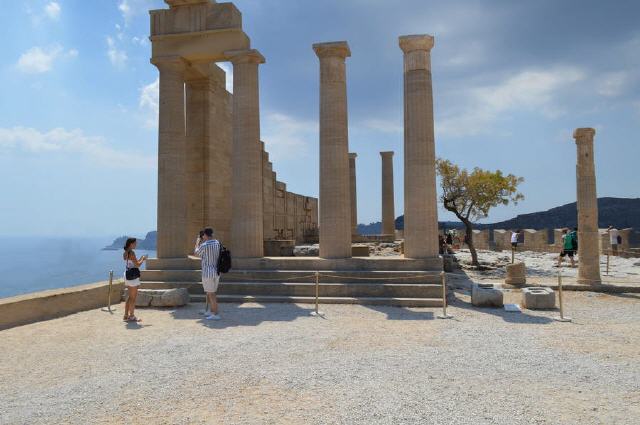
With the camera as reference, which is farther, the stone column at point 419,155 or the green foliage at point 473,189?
Answer: the green foliage at point 473,189

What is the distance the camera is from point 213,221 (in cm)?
1956

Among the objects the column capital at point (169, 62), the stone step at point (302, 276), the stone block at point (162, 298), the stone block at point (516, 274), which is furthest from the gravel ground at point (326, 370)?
the column capital at point (169, 62)

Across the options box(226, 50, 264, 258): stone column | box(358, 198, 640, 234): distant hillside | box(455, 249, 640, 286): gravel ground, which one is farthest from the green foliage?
box(358, 198, 640, 234): distant hillside

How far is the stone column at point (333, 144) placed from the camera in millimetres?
15484

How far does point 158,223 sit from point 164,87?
4.92 metres

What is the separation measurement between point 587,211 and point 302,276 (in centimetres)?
994

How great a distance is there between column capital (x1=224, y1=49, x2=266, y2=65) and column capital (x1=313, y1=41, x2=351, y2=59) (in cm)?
205

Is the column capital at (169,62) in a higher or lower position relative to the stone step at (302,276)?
higher

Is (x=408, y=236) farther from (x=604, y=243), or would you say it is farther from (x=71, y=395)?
(x=604, y=243)

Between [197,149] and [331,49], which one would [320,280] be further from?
[197,149]

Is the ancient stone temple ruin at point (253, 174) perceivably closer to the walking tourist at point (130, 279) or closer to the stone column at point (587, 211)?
the walking tourist at point (130, 279)

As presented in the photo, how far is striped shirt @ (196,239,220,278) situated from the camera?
11.6 metres

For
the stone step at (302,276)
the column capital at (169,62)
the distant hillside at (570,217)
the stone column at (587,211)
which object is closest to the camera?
the stone step at (302,276)

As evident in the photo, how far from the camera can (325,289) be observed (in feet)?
45.1
